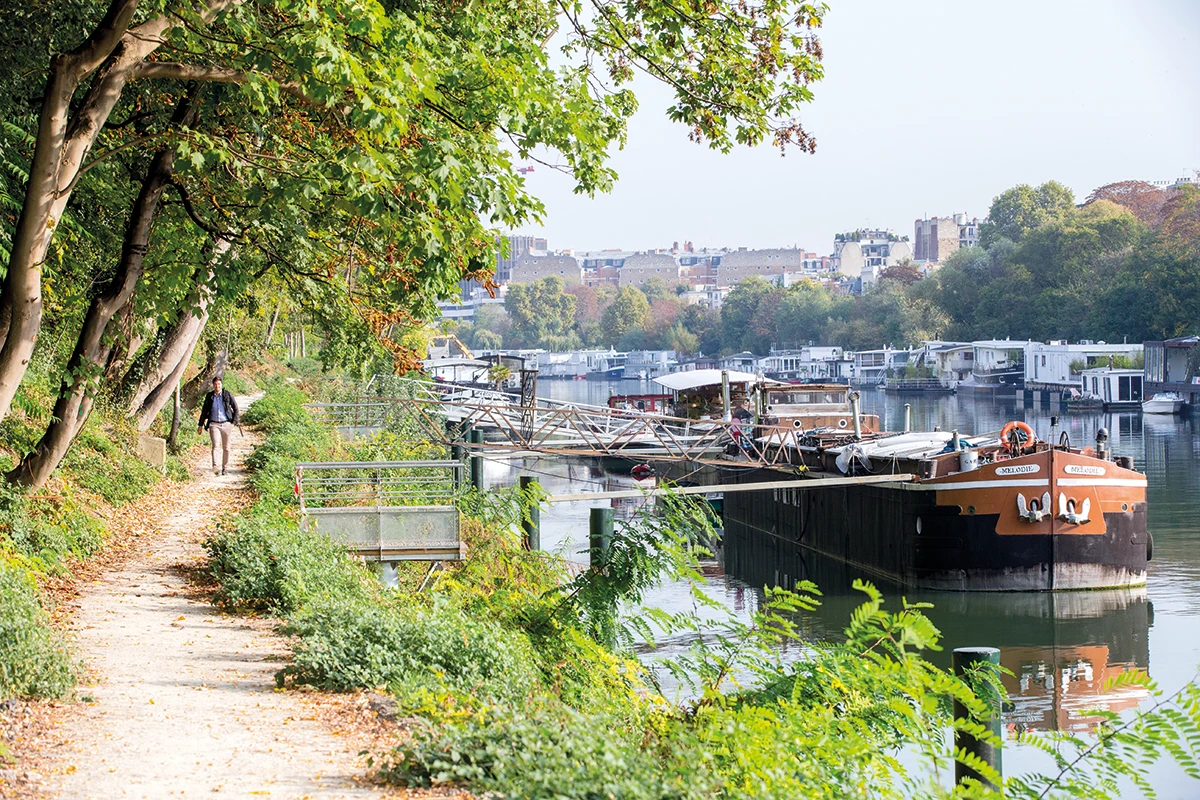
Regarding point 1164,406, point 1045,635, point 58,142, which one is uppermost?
point 58,142

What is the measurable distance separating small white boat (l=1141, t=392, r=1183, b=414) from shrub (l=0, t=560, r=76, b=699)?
82370mm

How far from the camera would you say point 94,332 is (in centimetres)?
1400

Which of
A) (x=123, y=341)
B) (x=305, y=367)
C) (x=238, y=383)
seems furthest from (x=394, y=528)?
(x=305, y=367)

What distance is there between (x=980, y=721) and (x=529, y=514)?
10618 millimetres

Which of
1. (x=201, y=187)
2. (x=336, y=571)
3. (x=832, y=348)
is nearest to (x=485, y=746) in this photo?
(x=336, y=571)

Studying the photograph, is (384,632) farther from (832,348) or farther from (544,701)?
(832,348)

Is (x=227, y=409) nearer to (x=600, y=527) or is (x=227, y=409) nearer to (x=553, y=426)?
(x=600, y=527)

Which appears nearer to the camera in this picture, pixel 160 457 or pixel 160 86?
pixel 160 86

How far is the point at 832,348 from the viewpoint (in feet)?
517

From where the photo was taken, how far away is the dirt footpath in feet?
22.0

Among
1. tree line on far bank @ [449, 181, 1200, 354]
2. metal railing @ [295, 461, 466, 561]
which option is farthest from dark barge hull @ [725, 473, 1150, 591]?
tree line on far bank @ [449, 181, 1200, 354]

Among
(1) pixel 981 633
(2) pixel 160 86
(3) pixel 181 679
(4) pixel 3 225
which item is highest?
(2) pixel 160 86

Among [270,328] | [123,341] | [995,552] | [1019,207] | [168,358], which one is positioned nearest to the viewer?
[123,341]

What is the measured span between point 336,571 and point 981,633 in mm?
13759
